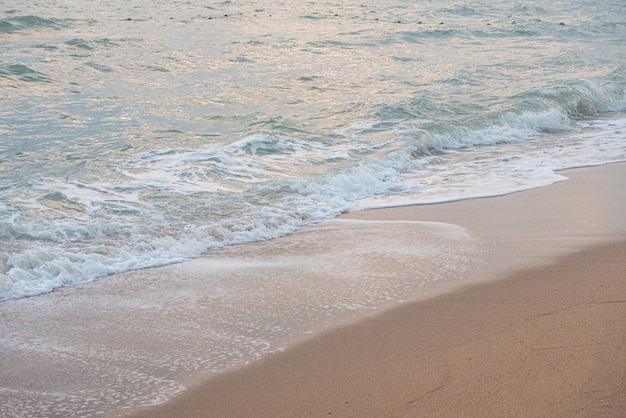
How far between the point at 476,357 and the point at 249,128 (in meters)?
7.32

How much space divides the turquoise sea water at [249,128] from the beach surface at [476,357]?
2.01 m

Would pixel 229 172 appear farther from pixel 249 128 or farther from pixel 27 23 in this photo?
pixel 27 23

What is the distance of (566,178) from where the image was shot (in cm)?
780

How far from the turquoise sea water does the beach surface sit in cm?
201

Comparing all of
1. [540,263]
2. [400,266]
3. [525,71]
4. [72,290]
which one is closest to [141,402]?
[72,290]

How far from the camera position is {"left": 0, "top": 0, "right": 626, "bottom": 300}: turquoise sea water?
6.31 meters

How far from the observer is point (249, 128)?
10.4 metres

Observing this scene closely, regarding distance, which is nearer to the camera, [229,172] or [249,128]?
[229,172]

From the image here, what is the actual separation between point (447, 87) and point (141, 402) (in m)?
11.7

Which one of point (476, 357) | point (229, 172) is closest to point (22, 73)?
point (229, 172)

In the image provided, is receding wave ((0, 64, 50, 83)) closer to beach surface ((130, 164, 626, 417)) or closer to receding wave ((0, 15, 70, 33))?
receding wave ((0, 15, 70, 33))

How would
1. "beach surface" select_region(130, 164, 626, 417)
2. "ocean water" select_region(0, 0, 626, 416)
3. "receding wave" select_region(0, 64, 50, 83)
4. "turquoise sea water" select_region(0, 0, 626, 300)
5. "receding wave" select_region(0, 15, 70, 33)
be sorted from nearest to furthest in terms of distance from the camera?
"beach surface" select_region(130, 164, 626, 417) < "ocean water" select_region(0, 0, 626, 416) < "turquoise sea water" select_region(0, 0, 626, 300) < "receding wave" select_region(0, 64, 50, 83) < "receding wave" select_region(0, 15, 70, 33)

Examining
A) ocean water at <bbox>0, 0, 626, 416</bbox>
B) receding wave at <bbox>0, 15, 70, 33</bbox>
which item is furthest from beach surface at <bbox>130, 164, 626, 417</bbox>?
receding wave at <bbox>0, 15, 70, 33</bbox>

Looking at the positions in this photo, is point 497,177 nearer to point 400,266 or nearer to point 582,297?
point 400,266
